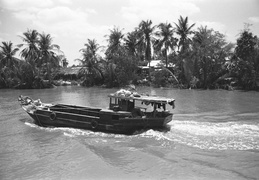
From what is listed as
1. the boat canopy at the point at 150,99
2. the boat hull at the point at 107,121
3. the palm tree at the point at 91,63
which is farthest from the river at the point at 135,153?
the palm tree at the point at 91,63

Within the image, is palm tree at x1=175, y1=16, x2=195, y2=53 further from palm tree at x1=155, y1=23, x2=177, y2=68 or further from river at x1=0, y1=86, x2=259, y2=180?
river at x1=0, y1=86, x2=259, y2=180

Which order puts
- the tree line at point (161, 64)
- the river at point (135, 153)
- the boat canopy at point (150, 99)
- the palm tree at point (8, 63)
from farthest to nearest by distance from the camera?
1. the palm tree at point (8, 63)
2. the tree line at point (161, 64)
3. the boat canopy at point (150, 99)
4. the river at point (135, 153)

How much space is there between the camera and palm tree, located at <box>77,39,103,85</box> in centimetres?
4109

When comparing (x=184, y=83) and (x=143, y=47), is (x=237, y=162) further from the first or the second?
(x=143, y=47)

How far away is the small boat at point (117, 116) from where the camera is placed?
11219mm

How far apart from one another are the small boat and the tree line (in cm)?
2314

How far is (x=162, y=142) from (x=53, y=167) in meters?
4.53

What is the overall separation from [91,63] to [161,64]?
1242 cm

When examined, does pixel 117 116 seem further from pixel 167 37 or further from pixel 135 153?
pixel 167 37

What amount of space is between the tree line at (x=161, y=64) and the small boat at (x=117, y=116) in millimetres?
23138

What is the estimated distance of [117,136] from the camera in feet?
36.5

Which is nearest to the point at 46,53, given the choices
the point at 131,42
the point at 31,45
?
the point at 31,45

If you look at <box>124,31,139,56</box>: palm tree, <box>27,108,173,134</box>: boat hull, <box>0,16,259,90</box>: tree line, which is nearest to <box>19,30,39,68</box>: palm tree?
<box>0,16,259,90</box>: tree line

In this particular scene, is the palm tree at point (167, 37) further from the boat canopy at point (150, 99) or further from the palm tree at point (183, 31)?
the boat canopy at point (150, 99)
